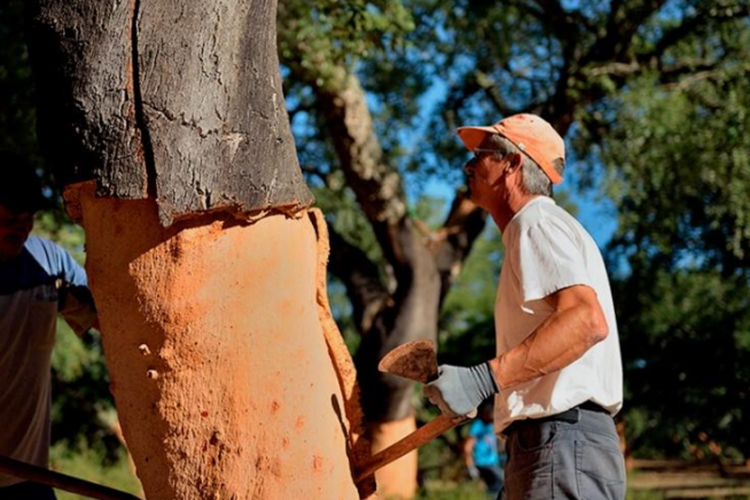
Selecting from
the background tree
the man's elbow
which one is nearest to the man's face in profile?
the man's elbow

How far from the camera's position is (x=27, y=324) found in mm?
3559

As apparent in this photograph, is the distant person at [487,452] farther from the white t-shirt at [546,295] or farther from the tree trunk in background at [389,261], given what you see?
the white t-shirt at [546,295]

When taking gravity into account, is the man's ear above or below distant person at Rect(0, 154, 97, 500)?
above

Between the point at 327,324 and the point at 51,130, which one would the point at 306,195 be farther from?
the point at 51,130

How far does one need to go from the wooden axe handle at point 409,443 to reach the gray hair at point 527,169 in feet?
2.36

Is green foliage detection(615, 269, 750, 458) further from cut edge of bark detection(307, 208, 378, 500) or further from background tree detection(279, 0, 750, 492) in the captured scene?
cut edge of bark detection(307, 208, 378, 500)

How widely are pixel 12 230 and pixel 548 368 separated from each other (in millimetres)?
1915

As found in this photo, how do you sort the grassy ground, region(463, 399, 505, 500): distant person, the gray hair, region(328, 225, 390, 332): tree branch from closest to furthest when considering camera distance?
the gray hair < region(328, 225, 390, 332): tree branch < the grassy ground < region(463, 399, 505, 500): distant person

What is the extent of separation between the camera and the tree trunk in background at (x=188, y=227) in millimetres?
2359

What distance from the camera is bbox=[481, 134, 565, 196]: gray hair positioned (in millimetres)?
2926

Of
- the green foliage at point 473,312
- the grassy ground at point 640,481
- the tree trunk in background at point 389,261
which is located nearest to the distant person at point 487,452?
the grassy ground at point 640,481

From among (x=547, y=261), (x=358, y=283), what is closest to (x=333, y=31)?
(x=358, y=283)

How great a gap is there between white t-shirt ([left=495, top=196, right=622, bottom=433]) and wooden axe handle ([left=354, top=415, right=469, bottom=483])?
0.23 m

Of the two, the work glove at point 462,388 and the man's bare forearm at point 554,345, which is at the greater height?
the man's bare forearm at point 554,345
